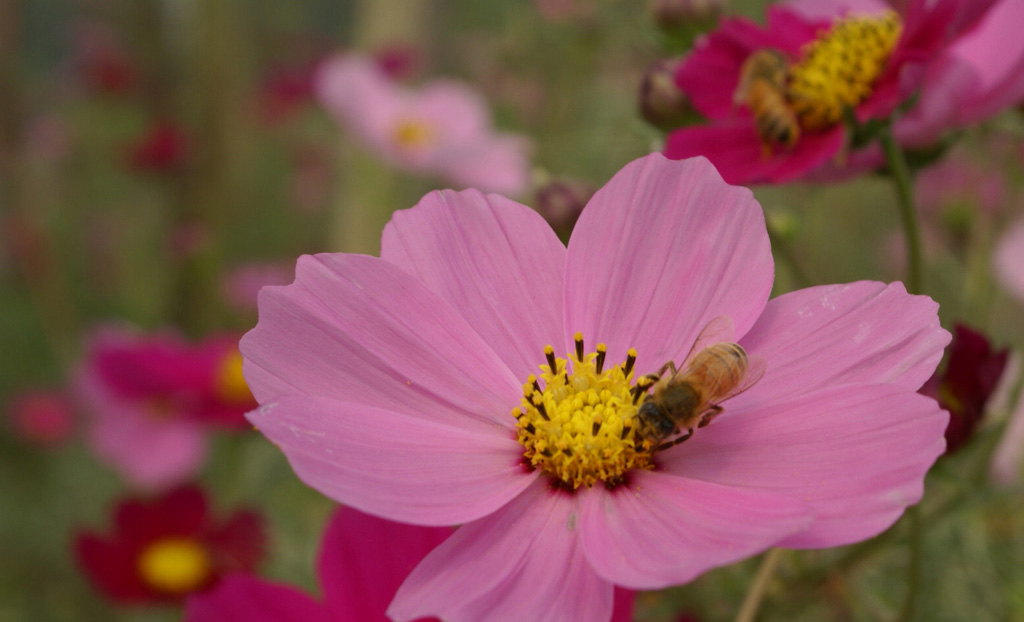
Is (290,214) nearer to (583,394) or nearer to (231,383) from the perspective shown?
(231,383)

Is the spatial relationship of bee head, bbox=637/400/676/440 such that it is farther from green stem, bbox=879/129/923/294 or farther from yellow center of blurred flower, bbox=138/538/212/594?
yellow center of blurred flower, bbox=138/538/212/594

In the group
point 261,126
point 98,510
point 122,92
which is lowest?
point 98,510

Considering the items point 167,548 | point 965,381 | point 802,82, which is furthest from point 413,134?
point 965,381

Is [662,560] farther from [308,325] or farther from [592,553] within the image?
[308,325]

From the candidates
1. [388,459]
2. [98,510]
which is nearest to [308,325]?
[388,459]

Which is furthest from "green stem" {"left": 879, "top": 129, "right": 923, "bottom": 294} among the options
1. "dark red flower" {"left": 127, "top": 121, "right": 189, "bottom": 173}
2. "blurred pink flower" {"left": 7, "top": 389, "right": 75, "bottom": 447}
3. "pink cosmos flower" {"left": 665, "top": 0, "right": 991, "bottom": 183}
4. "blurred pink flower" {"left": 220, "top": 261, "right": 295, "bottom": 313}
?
"blurred pink flower" {"left": 7, "top": 389, "right": 75, "bottom": 447}
